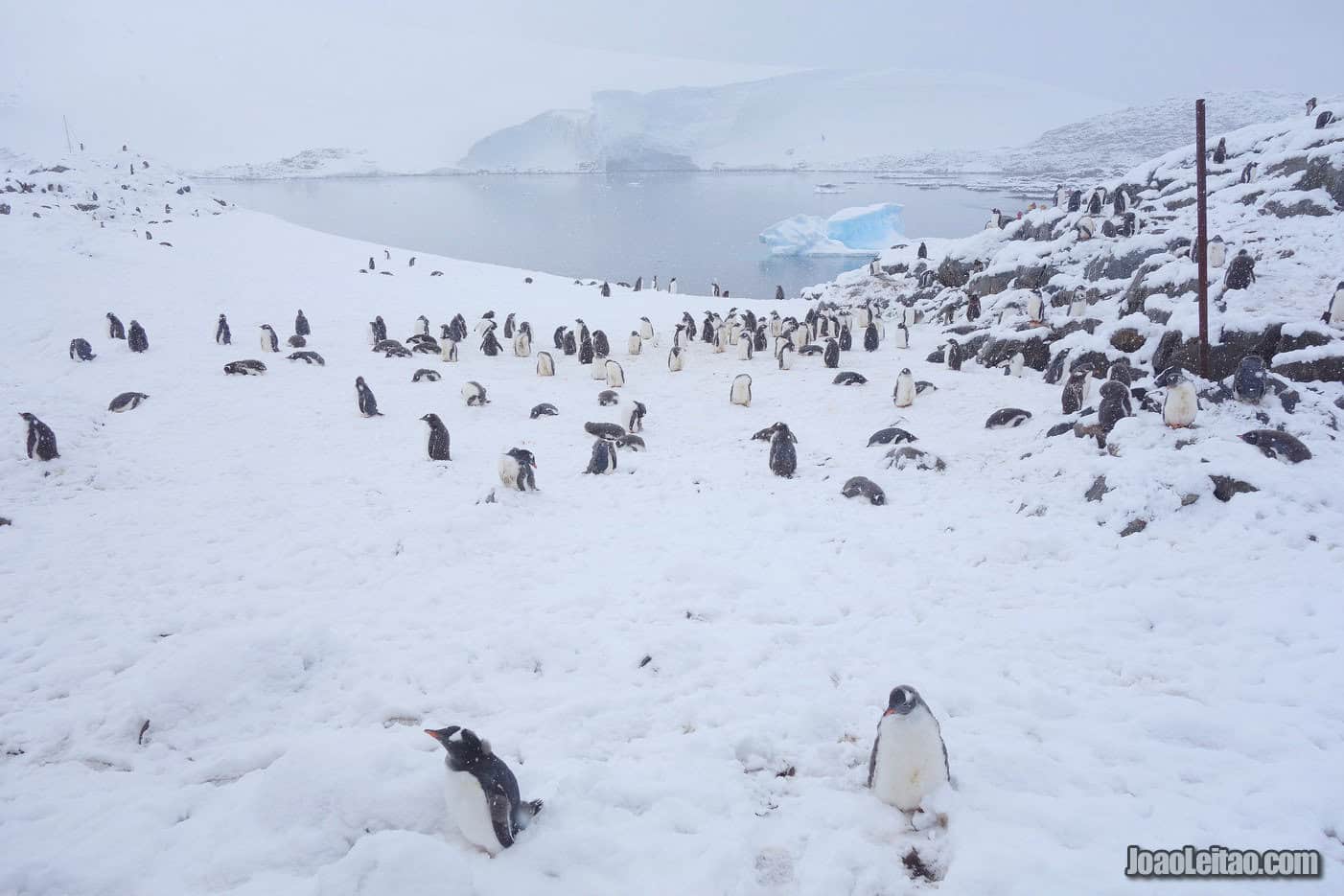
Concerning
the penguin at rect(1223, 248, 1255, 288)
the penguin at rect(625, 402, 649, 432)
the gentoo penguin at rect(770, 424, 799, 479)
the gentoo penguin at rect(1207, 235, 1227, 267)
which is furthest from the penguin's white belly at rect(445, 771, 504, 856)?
the gentoo penguin at rect(1207, 235, 1227, 267)

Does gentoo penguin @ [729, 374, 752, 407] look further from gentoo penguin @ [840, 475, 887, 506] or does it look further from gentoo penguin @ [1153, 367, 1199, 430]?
gentoo penguin @ [1153, 367, 1199, 430]

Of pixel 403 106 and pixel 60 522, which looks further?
pixel 403 106

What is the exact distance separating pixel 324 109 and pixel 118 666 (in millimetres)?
165898

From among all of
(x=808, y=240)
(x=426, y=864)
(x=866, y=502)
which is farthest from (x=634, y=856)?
(x=808, y=240)

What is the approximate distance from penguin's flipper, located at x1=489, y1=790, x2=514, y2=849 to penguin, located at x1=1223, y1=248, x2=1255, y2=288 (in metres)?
10.5

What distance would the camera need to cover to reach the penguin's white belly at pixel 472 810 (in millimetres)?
2895

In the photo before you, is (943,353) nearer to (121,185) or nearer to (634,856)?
(634,856)

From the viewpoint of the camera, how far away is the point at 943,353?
44.1 feet

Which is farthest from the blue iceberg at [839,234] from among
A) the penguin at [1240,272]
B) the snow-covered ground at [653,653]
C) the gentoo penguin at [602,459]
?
the gentoo penguin at [602,459]

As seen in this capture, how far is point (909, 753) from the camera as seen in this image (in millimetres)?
3039

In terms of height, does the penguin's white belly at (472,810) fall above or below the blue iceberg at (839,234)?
below

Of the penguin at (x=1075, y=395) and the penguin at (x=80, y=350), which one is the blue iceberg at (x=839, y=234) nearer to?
the penguin at (x=1075, y=395)

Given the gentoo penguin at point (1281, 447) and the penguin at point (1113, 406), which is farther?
the penguin at point (1113, 406)

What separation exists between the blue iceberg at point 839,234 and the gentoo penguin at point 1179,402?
118 feet
